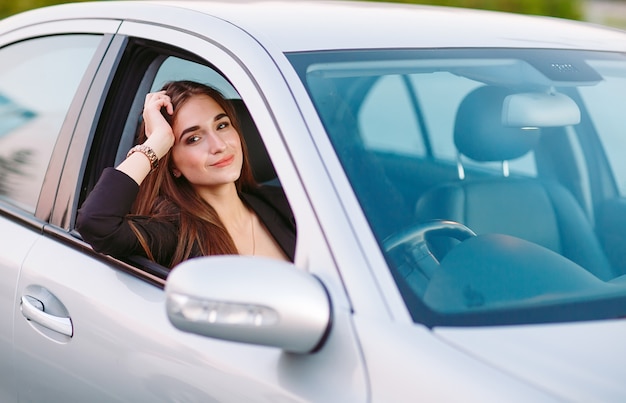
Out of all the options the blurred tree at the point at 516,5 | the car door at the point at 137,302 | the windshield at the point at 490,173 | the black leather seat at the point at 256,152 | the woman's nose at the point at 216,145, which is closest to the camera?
the car door at the point at 137,302

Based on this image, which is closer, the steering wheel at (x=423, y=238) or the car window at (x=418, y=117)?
the steering wheel at (x=423, y=238)

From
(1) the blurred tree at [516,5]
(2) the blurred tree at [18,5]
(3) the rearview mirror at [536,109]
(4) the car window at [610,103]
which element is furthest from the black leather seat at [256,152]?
(1) the blurred tree at [516,5]

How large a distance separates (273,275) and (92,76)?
1181mm

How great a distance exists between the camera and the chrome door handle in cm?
254

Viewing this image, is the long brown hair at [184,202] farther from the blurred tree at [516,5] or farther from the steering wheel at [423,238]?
the blurred tree at [516,5]

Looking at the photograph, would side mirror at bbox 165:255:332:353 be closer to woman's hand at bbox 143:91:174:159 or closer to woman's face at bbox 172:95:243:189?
woman's hand at bbox 143:91:174:159

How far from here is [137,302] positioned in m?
2.42

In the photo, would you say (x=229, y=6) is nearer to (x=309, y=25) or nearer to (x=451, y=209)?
(x=309, y=25)

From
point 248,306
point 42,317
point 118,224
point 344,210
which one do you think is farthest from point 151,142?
point 248,306

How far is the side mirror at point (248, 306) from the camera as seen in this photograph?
1.90 m

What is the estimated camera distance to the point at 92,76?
9.57 ft

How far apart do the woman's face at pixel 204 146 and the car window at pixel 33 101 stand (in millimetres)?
297

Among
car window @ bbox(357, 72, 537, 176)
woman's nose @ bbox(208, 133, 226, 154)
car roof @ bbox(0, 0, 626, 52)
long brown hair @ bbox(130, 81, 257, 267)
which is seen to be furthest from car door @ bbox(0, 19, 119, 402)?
car window @ bbox(357, 72, 537, 176)

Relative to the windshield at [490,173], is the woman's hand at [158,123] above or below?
above
